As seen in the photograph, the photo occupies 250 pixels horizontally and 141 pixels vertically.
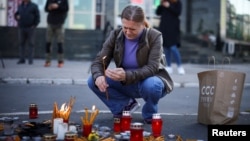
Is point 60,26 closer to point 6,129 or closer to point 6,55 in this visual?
point 6,55

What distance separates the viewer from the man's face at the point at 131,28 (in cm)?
482

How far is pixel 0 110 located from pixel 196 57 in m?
13.4

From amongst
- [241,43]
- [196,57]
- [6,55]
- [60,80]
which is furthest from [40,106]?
[241,43]

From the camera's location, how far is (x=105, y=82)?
4883mm

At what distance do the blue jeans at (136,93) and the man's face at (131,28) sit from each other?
19.8 inches

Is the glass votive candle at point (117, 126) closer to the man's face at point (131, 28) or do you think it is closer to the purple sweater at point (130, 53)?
the purple sweater at point (130, 53)

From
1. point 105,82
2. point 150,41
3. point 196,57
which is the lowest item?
point 196,57

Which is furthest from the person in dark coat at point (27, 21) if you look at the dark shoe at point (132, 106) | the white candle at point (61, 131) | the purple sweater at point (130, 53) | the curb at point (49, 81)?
the white candle at point (61, 131)

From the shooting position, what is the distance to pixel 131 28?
15.9 feet

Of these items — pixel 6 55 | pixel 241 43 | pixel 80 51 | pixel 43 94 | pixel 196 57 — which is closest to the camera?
pixel 43 94

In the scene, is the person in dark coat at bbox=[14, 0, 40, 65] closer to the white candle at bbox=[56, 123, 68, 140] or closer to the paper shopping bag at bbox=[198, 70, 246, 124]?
the paper shopping bag at bbox=[198, 70, 246, 124]

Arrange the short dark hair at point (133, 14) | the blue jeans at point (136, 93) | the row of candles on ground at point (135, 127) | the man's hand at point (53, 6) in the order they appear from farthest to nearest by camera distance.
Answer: the man's hand at point (53, 6)
the blue jeans at point (136, 93)
the short dark hair at point (133, 14)
the row of candles on ground at point (135, 127)

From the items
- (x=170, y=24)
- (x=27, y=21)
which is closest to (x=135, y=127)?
(x=170, y=24)

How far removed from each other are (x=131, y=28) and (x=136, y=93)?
81 centimetres
